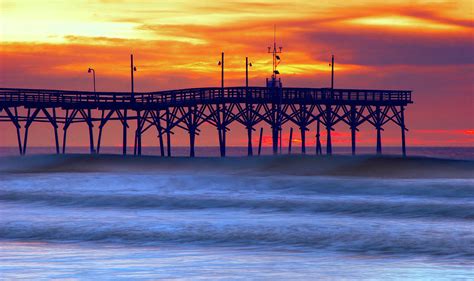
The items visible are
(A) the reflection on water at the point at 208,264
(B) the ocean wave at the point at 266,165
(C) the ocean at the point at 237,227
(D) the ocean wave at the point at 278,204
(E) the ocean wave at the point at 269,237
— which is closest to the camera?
(A) the reflection on water at the point at 208,264

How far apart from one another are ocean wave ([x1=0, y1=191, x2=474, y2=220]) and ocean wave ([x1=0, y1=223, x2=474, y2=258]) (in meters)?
4.30

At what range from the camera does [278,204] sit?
28.2m

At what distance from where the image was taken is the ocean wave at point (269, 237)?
60.8 ft

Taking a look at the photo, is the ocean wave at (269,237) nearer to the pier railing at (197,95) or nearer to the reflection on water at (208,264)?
the reflection on water at (208,264)

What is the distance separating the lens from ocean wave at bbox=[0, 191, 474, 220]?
84.1 ft

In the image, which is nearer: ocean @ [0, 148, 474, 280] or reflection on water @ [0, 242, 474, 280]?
reflection on water @ [0, 242, 474, 280]

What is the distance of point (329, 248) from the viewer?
1862cm

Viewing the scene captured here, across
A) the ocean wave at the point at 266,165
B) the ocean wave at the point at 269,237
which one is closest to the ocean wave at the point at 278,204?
the ocean wave at the point at 269,237

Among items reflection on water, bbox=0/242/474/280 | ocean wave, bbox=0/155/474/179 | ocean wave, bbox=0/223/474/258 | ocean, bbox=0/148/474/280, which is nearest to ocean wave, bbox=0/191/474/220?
ocean, bbox=0/148/474/280

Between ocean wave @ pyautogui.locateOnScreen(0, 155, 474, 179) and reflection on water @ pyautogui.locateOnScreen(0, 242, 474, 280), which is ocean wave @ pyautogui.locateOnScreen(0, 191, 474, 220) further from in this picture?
ocean wave @ pyautogui.locateOnScreen(0, 155, 474, 179)

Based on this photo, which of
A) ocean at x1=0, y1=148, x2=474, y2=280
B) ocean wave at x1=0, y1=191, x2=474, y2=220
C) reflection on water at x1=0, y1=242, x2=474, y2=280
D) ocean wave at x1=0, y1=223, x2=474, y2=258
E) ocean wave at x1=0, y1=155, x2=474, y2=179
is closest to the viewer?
reflection on water at x1=0, y1=242, x2=474, y2=280

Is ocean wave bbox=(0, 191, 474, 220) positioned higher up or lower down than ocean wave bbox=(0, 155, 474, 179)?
lower down

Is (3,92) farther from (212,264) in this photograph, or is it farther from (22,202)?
(212,264)

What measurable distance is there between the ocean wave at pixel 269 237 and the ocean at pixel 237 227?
0.08 feet
